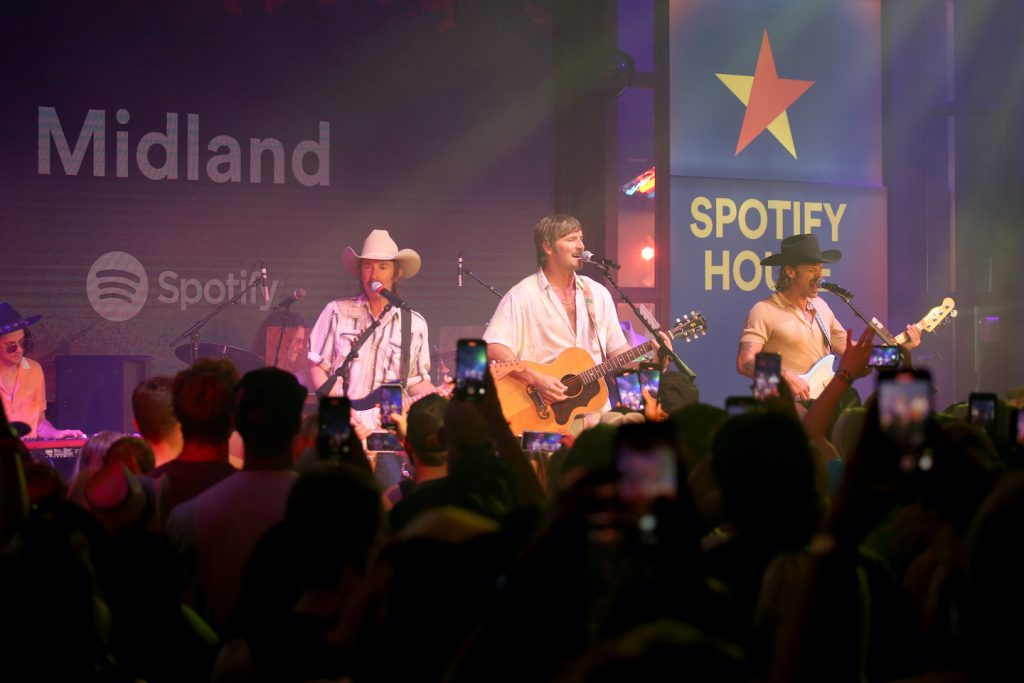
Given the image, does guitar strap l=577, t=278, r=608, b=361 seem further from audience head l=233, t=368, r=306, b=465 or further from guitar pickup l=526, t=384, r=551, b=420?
audience head l=233, t=368, r=306, b=465

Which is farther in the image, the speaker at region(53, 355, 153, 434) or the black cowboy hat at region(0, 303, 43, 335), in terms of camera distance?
the speaker at region(53, 355, 153, 434)

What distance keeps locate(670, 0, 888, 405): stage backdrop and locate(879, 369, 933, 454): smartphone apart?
8.32 meters

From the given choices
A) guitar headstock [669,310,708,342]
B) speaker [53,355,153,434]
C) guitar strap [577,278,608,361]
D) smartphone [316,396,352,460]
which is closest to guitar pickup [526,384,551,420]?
guitar strap [577,278,608,361]

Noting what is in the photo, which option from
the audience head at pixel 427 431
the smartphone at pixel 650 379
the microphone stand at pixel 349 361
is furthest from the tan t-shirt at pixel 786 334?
the audience head at pixel 427 431

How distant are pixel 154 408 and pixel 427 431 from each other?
1.16 meters

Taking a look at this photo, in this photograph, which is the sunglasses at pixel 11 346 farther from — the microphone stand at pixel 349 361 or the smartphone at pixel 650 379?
the smartphone at pixel 650 379

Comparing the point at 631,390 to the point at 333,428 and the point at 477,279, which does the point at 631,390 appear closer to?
the point at 333,428

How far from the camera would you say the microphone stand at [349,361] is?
7508 millimetres

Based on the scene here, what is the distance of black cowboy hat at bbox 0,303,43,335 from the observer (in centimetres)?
776

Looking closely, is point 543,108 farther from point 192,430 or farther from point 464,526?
point 464,526

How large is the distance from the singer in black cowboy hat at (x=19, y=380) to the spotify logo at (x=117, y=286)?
59 centimetres

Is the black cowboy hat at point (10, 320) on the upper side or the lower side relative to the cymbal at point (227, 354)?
upper

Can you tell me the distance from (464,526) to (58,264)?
298 inches

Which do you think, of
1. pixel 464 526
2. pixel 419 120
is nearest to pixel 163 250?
pixel 419 120
